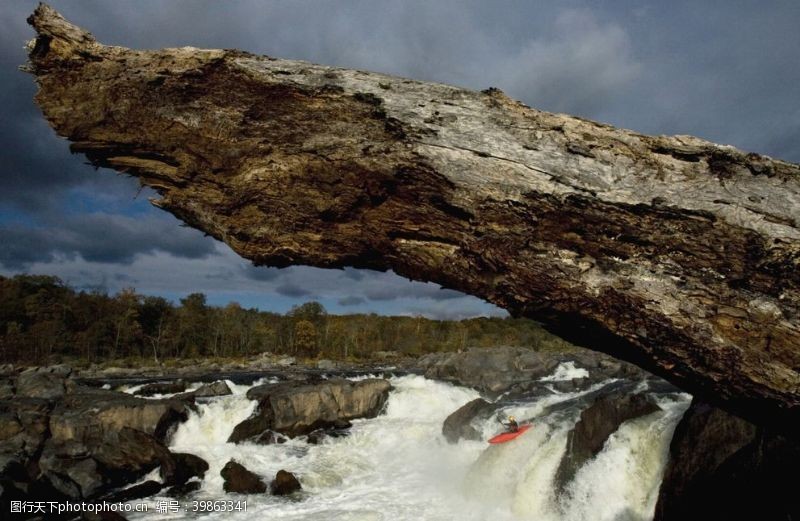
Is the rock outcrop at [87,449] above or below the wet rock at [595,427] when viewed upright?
below

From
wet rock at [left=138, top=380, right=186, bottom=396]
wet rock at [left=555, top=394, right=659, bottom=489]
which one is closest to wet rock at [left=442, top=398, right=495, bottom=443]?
wet rock at [left=555, top=394, right=659, bottom=489]

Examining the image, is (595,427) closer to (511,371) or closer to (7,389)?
(511,371)

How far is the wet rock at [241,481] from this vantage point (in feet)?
53.2

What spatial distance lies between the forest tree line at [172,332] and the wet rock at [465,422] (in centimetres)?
5386

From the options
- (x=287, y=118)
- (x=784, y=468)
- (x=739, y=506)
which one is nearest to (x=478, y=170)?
(x=287, y=118)

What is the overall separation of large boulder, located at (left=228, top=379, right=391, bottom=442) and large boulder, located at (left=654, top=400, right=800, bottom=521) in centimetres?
1527

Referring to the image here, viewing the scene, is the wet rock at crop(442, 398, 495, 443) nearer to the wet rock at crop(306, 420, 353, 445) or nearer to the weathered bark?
Answer: the wet rock at crop(306, 420, 353, 445)

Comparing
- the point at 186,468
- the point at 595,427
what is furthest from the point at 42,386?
the point at 595,427

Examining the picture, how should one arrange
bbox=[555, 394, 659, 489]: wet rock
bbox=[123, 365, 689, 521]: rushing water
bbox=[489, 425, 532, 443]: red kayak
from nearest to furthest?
1. bbox=[123, 365, 689, 521]: rushing water
2. bbox=[555, 394, 659, 489]: wet rock
3. bbox=[489, 425, 532, 443]: red kayak

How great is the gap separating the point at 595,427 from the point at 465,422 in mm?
7597

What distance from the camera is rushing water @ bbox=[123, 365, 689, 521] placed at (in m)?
12.2

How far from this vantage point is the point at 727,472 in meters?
8.38

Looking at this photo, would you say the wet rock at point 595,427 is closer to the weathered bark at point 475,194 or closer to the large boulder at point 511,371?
the weathered bark at point 475,194

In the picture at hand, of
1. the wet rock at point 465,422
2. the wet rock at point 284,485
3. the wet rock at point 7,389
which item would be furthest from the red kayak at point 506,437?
the wet rock at point 7,389
